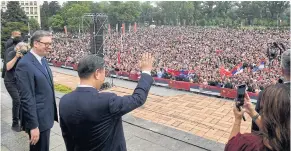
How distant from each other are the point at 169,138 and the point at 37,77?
2596mm

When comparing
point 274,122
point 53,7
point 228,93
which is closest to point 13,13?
point 53,7

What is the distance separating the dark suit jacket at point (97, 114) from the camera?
68.1 inches

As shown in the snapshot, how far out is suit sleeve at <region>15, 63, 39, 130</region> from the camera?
2.47 m

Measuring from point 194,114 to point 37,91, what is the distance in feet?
19.4

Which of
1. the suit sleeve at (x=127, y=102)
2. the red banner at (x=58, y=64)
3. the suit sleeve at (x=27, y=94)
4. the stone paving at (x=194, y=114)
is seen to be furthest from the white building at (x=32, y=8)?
the suit sleeve at (x=127, y=102)

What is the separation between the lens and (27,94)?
8.13 feet

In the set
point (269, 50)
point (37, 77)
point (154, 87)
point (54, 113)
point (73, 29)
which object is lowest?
point (154, 87)

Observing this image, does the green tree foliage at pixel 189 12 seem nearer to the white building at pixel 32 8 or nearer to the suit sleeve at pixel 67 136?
the white building at pixel 32 8

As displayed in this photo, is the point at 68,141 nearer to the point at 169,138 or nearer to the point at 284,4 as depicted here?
the point at 169,138

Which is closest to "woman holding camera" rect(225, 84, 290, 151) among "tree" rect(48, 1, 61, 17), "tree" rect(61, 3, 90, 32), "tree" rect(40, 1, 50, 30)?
"tree" rect(61, 3, 90, 32)

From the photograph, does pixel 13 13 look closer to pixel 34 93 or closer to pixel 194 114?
pixel 194 114

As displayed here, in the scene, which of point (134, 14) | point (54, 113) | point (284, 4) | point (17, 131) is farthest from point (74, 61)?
point (284, 4)

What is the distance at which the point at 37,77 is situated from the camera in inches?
102

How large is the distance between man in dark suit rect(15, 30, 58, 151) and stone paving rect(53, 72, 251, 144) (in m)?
4.01
